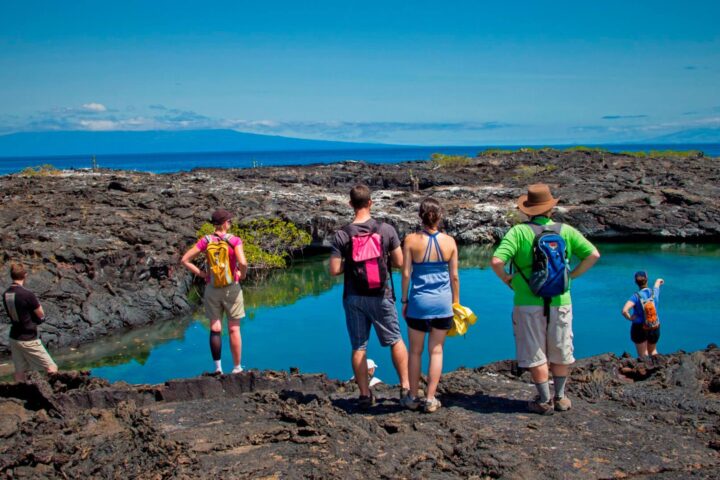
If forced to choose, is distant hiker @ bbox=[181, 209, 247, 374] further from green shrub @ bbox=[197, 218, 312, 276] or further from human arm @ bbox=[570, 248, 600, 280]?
green shrub @ bbox=[197, 218, 312, 276]

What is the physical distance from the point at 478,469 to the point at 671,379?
3531mm

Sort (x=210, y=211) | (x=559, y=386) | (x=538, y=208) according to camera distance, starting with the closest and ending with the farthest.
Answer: (x=538, y=208) < (x=559, y=386) < (x=210, y=211)

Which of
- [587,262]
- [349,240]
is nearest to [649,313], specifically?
[587,262]

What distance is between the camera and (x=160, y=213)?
2261 cm

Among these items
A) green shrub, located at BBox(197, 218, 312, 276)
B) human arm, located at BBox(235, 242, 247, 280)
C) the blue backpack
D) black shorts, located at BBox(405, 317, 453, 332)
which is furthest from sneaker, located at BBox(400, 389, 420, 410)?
green shrub, located at BBox(197, 218, 312, 276)

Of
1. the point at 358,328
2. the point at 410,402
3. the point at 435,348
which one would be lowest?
the point at 410,402

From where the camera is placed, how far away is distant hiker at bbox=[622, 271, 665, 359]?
9648 mm

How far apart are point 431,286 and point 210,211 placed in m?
19.3

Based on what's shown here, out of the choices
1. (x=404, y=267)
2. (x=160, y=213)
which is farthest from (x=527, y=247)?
(x=160, y=213)

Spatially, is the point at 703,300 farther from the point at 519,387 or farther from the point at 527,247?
the point at 527,247

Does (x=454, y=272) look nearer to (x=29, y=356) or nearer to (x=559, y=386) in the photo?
(x=559, y=386)

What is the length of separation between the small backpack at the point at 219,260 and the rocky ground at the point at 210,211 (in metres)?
7.50

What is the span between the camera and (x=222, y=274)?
313 inches

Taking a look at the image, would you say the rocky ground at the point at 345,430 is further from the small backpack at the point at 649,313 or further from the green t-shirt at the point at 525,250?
the small backpack at the point at 649,313
